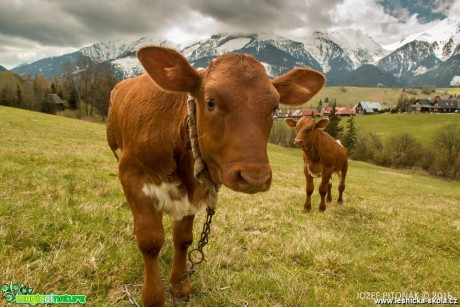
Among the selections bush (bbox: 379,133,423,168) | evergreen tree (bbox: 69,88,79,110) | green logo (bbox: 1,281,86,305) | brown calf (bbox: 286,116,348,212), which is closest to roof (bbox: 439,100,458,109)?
bush (bbox: 379,133,423,168)

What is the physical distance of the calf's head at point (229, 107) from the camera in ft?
8.60

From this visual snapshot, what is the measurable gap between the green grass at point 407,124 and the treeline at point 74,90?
7666 cm

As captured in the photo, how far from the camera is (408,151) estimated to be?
244 ft

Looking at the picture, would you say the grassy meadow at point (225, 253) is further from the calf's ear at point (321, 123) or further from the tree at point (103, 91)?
the tree at point (103, 91)

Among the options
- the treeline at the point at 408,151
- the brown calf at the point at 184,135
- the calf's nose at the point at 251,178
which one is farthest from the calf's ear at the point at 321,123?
the treeline at the point at 408,151

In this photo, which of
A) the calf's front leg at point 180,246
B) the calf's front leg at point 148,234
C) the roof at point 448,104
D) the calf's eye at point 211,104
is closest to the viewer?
the calf's eye at point 211,104

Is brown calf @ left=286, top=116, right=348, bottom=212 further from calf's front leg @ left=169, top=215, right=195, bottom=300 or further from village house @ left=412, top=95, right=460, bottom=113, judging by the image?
village house @ left=412, top=95, right=460, bottom=113

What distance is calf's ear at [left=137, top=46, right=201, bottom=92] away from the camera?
10.2ft

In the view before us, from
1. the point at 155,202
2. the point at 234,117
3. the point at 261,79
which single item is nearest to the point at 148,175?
the point at 155,202

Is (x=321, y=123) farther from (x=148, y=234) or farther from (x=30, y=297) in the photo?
(x=30, y=297)

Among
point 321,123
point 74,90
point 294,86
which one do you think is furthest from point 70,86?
point 294,86

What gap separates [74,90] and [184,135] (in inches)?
3837

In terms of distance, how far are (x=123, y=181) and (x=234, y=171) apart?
163 cm

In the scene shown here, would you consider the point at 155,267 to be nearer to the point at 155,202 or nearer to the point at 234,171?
the point at 155,202
